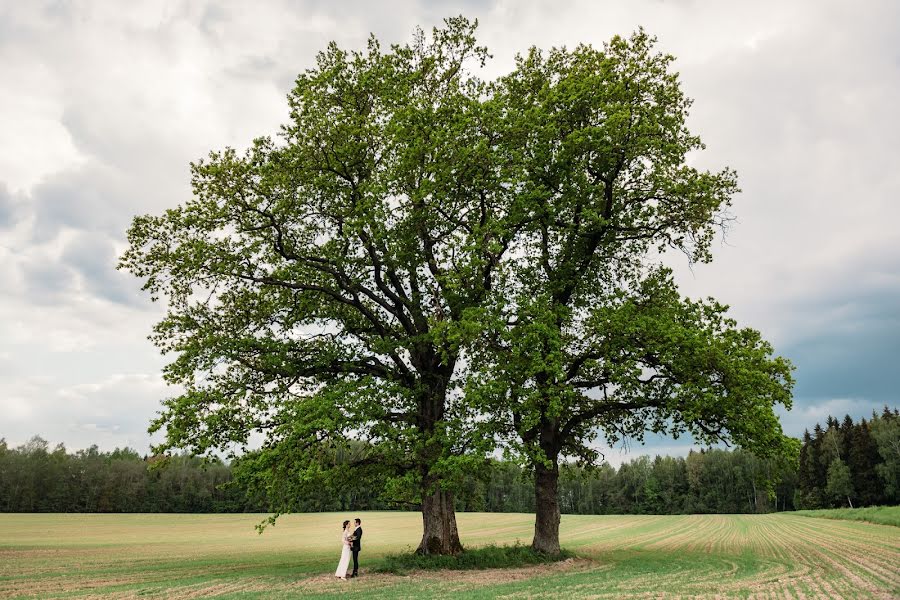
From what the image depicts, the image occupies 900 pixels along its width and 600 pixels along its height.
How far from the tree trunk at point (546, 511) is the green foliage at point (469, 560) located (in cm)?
55

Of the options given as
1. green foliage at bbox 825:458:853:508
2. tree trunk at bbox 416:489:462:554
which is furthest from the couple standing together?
green foliage at bbox 825:458:853:508

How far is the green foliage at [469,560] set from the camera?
898 inches

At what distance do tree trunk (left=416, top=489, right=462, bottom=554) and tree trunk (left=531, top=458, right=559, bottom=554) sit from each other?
3.69m

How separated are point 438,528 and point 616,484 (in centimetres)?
13823

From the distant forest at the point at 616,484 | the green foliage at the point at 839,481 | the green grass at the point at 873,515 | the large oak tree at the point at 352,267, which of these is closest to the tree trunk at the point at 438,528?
the large oak tree at the point at 352,267

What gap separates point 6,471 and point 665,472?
140 m

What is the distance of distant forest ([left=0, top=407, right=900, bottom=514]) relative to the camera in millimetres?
95875

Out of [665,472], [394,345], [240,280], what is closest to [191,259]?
[240,280]

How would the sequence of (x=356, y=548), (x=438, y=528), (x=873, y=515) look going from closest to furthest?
1. (x=356, y=548)
2. (x=438, y=528)
3. (x=873, y=515)

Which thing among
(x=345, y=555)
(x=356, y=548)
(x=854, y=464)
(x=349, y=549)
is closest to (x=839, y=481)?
(x=854, y=464)

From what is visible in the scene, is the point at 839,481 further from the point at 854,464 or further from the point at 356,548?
the point at 356,548

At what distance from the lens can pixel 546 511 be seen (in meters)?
25.7

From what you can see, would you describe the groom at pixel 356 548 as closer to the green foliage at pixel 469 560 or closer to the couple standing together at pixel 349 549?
the couple standing together at pixel 349 549

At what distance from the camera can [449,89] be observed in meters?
27.0
